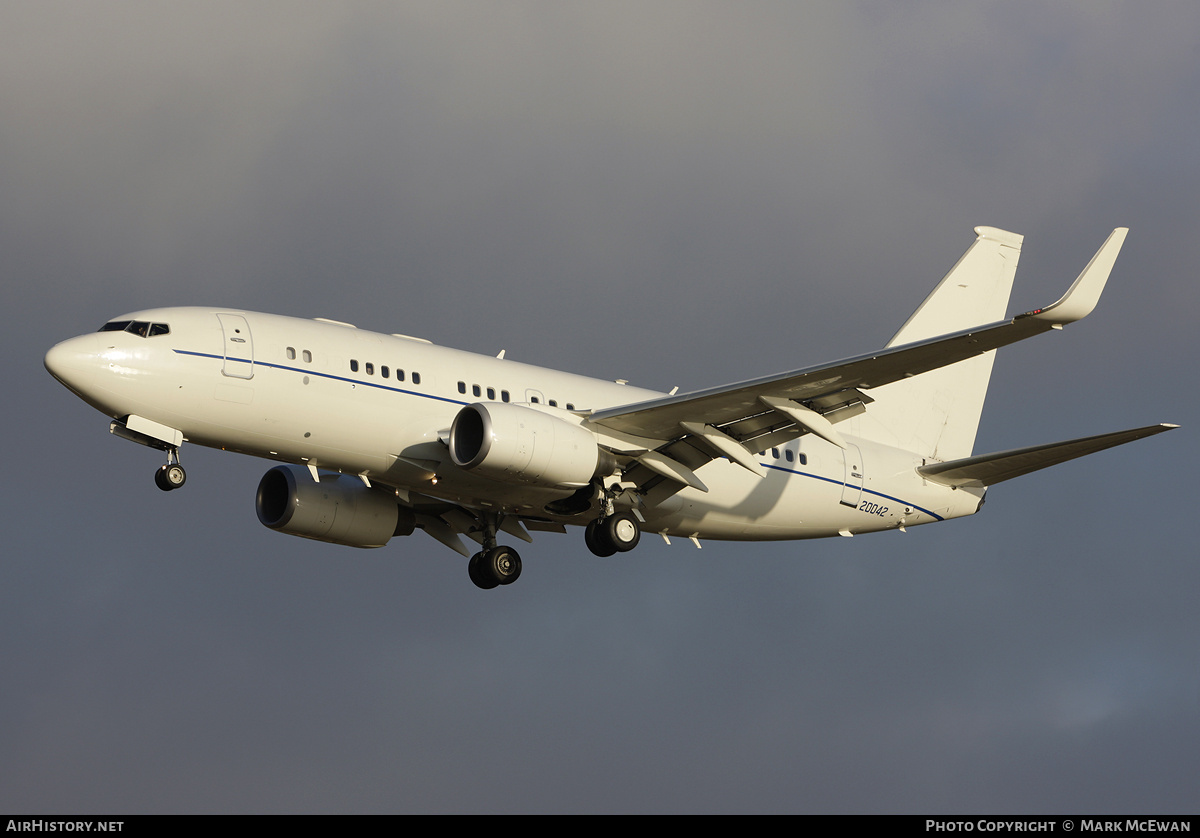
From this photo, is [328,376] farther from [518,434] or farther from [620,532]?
[620,532]

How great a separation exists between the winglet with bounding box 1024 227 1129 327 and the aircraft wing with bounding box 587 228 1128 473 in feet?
0.06

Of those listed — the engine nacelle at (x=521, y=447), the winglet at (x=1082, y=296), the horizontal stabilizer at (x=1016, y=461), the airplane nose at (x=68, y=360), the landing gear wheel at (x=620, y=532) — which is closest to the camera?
the winglet at (x=1082, y=296)

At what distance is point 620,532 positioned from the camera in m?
36.8

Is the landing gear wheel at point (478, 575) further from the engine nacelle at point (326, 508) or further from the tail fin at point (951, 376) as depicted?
the tail fin at point (951, 376)

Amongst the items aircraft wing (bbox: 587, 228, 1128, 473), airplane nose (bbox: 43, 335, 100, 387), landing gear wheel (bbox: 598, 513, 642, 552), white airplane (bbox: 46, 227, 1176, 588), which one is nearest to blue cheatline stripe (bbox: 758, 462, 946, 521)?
white airplane (bbox: 46, 227, 1176, 588)

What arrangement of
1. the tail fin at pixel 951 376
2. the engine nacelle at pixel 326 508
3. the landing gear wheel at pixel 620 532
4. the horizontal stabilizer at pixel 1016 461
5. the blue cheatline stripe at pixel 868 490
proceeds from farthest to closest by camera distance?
the tail fin at pixel 951 376, the blue cheatline stripe at pixel 868 490, the engine nacelle at pixel 326 508, the landing gear wheel at pixel 620 532, the horizontal stabilizer at pixel 1016 461

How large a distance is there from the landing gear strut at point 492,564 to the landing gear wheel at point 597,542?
3404 mm

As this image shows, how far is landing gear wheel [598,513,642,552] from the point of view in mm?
36750

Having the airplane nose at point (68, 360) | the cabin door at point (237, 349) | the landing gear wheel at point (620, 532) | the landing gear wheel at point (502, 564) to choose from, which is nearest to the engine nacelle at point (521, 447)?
the landing gear wheel at point (620, 532)

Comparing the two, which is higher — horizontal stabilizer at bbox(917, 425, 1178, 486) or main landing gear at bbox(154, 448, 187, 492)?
horizontal stabilizer at bbox(917, 425, 1178, 486)

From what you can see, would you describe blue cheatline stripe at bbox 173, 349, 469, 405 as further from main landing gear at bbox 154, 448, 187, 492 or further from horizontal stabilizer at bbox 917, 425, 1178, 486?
horizontal stabilizer at bbox 917, 425, 1178, 486

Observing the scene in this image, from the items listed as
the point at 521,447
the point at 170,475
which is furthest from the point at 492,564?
the point at 170,475

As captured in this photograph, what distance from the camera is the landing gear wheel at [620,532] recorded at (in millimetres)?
36750
